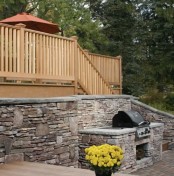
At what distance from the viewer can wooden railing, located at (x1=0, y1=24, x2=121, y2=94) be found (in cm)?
646

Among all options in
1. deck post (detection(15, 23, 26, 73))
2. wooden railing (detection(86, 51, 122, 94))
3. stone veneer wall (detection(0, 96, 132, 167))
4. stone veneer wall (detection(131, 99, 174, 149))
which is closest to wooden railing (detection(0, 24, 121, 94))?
deck post (detection(15, 23, 26, 73))

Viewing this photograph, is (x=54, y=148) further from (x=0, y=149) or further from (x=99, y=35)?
(x=99, y=35)

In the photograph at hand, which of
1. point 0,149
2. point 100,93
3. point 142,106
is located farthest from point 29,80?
point 142,106

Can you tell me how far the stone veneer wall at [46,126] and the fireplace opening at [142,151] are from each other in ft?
4.24

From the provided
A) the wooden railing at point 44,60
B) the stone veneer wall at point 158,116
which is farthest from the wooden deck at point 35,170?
the stone veneer wall at point 158,116

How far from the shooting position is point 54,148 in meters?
7.11

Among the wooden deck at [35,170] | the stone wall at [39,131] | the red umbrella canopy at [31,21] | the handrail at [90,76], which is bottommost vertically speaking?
the wooden deck at [35,170]

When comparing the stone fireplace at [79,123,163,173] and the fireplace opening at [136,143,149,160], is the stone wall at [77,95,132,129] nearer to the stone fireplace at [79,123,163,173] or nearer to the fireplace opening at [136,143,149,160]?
the stone fireplace at [79,123,163,173]

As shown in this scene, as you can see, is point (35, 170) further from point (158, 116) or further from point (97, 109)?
point (158, 116)

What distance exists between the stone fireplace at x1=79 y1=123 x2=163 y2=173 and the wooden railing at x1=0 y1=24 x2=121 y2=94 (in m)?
1.18

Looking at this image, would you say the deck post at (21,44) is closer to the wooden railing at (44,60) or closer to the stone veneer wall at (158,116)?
the wooden railing at (44,60)

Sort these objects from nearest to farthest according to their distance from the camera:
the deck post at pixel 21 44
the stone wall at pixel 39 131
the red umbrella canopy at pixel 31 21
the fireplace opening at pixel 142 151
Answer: the stone wall at pixel 39 131 < the deck post at pixel 21 44 < the red umbrella canopy at pixel 31 21 < the fireplace opening at pixel 142 151

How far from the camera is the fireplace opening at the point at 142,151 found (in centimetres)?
916

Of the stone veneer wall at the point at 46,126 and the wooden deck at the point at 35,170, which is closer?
the wooden deck at the point at 35,170
